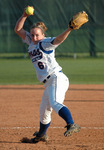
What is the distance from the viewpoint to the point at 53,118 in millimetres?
6367

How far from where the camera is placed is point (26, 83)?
36.8 ft

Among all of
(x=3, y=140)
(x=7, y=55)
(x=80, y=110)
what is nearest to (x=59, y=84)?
(x=3, y=140)

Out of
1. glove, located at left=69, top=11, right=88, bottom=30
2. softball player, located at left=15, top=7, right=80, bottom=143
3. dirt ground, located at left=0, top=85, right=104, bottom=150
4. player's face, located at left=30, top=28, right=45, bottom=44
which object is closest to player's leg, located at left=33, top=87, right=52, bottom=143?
softball player, located at left=15, top=7, right=80, bottom=143

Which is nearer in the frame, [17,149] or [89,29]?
[17,149]

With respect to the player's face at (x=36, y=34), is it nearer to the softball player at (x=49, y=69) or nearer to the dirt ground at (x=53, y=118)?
the softball player at (x=49, y=69)

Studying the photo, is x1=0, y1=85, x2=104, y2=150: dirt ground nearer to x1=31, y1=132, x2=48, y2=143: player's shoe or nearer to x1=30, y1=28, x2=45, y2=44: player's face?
x1=31, y1=132, x2=48, y2=143: player's shoe

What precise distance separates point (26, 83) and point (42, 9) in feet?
Answer: 30.3

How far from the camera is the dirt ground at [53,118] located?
15.1ft

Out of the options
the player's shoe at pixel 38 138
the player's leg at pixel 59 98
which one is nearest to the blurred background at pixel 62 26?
the player's shoe at pixel 38 138

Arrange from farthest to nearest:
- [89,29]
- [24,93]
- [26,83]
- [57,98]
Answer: [89,29], [26,83], [24,93], [57,98]

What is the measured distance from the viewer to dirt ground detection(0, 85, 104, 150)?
4.60 meters

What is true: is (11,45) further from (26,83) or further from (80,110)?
(80,110)

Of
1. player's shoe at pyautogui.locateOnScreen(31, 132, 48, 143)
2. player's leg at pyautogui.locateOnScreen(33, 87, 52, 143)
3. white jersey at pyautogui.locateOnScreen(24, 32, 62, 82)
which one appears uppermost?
white jersey at pyautogui.locateOnScreen(24, 32, 62, 82)

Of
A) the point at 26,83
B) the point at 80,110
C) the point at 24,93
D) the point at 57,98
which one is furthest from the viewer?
the point at 26,83
